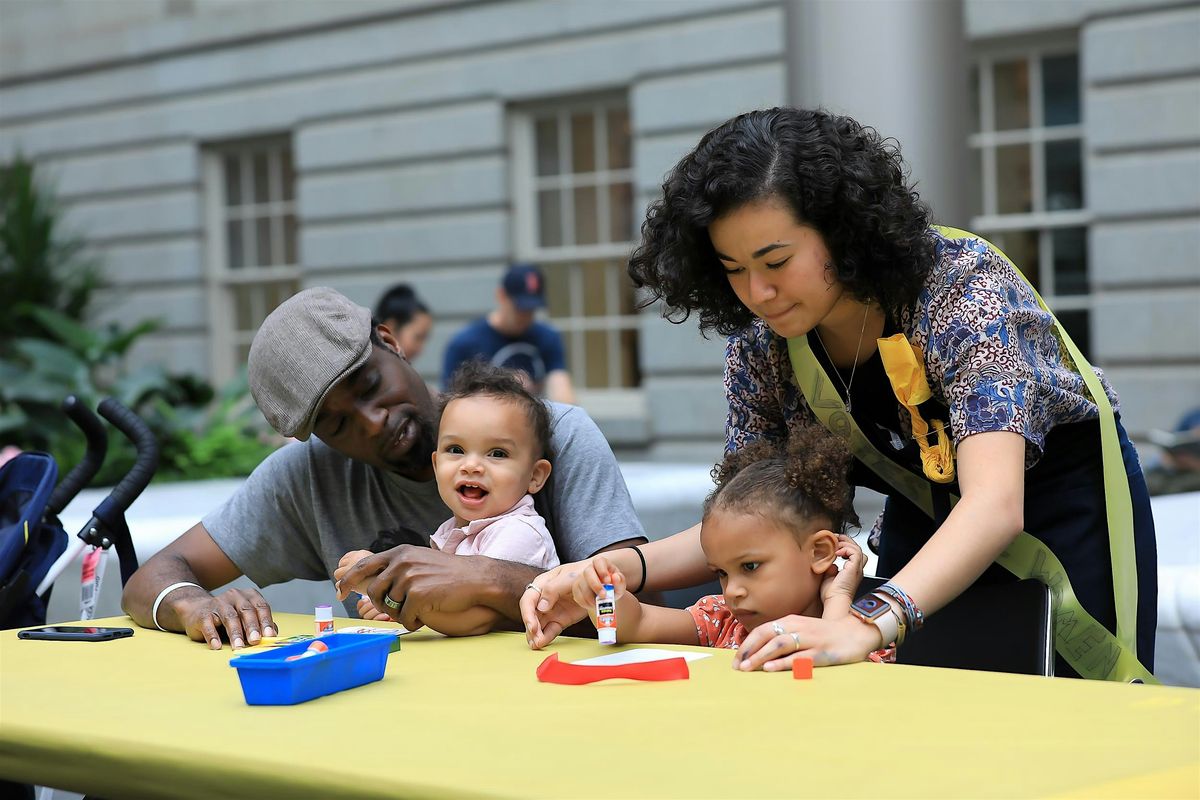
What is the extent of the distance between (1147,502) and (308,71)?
1081cm

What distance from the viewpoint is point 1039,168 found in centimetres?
941

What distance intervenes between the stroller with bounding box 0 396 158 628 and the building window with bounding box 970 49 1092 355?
7065mm

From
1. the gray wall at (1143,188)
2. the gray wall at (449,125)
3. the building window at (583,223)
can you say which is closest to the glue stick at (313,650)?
the gray wall at (449,125)

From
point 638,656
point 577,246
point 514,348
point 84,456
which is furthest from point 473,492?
point 577,246

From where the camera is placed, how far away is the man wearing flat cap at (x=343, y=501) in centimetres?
238

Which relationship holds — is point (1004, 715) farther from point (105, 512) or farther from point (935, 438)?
point (105, 512)

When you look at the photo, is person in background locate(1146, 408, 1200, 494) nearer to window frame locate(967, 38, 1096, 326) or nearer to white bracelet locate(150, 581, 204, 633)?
window frame locate(967, 38, 1096, 326)

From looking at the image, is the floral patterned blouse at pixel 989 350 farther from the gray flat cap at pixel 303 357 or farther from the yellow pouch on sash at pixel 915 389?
the gray flat cap at pixel 303 357

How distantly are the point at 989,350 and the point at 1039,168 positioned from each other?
25.6 feet

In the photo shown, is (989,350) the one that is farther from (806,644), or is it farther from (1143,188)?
(1143,188)

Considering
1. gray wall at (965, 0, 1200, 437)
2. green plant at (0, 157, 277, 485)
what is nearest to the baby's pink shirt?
green plant at (0, 157, 277, 485)

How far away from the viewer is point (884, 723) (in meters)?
1.58

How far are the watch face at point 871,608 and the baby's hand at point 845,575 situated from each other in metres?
0.18

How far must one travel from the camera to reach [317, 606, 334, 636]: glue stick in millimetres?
2330
